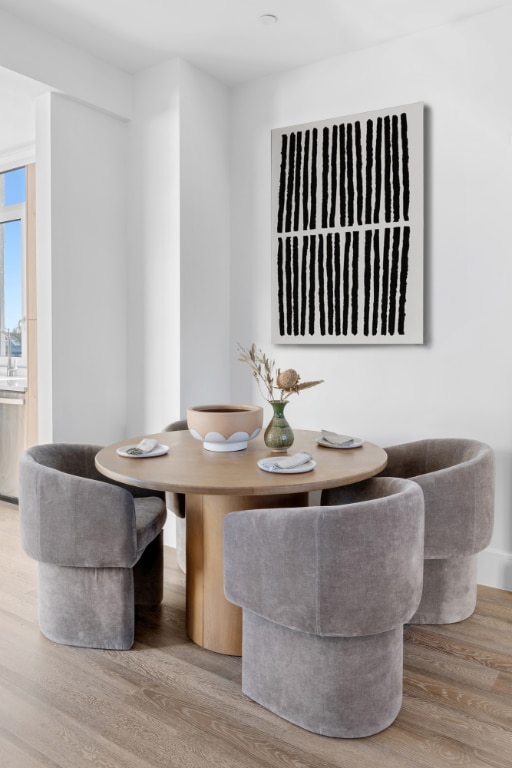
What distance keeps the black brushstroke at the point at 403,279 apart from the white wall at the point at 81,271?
1.60 meters

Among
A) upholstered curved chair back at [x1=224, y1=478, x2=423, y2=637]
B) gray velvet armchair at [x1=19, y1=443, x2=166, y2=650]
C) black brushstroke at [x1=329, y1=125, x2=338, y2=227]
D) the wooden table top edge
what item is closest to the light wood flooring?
gray velvet armchair at [x1=19, y1=443, x2=166, y2=650]

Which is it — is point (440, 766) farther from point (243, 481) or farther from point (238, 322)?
point (238, 322)

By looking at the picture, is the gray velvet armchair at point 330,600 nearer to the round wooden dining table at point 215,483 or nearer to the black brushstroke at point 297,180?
the round wooden dining table at point 215,483

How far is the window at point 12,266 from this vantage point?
4.18 meters

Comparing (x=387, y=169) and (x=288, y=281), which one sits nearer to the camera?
(x=387, y=169)

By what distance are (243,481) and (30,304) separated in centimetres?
268

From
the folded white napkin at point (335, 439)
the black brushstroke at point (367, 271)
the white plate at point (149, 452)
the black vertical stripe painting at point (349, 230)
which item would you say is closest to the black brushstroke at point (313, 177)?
the black vertical stripe painting at point (349, 230)

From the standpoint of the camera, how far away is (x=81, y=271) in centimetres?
331

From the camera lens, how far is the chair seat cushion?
2.26 m

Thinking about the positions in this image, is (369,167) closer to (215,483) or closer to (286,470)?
(286,470)

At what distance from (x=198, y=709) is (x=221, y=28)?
3000 mm

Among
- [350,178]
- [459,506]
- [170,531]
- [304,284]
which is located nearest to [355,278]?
[304,284]

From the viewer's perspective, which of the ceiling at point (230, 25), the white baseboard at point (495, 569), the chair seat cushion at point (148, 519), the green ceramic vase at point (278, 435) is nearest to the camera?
the chair seat cushion at point (148, 519)

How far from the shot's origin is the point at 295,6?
276cm
